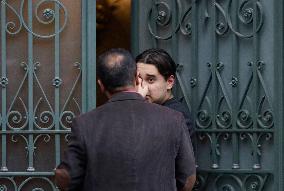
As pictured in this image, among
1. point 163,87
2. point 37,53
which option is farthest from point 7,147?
point 163,87

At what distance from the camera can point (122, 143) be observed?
480 centimetres

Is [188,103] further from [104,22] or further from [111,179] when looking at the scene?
[104,22]

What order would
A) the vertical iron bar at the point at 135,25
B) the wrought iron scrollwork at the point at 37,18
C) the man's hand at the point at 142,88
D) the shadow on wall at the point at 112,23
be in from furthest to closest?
1. the shadow on wall at the point at 112,23
2. the vertical iron bar at the point at 135,25
3. the wrought iron scrollwork at the point at 37,18
4. the man's hand at the point at 142,88

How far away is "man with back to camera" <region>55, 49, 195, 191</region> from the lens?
4.79m

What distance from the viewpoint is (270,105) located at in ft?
20.5

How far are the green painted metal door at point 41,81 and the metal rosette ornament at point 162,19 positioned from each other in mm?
435

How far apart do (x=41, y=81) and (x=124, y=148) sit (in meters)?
1.83

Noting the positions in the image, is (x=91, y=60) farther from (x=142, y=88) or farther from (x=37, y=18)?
(x=142, y=88)

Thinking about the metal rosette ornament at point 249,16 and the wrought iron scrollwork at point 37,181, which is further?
the wrought iron scrollwork at point 37,181

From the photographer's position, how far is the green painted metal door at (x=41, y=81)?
644 centimetres

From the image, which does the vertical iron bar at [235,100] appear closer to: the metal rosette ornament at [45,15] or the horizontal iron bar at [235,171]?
the horizontal iron bar at [235,171]

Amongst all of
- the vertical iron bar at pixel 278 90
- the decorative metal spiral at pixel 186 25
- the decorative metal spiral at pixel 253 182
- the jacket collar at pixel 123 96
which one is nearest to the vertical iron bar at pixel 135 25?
the decorative metal spiral at pixel 186 25

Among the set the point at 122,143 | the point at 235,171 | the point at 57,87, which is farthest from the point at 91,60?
the point at 122,143

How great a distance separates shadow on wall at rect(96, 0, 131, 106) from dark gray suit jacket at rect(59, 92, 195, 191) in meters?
4.26
